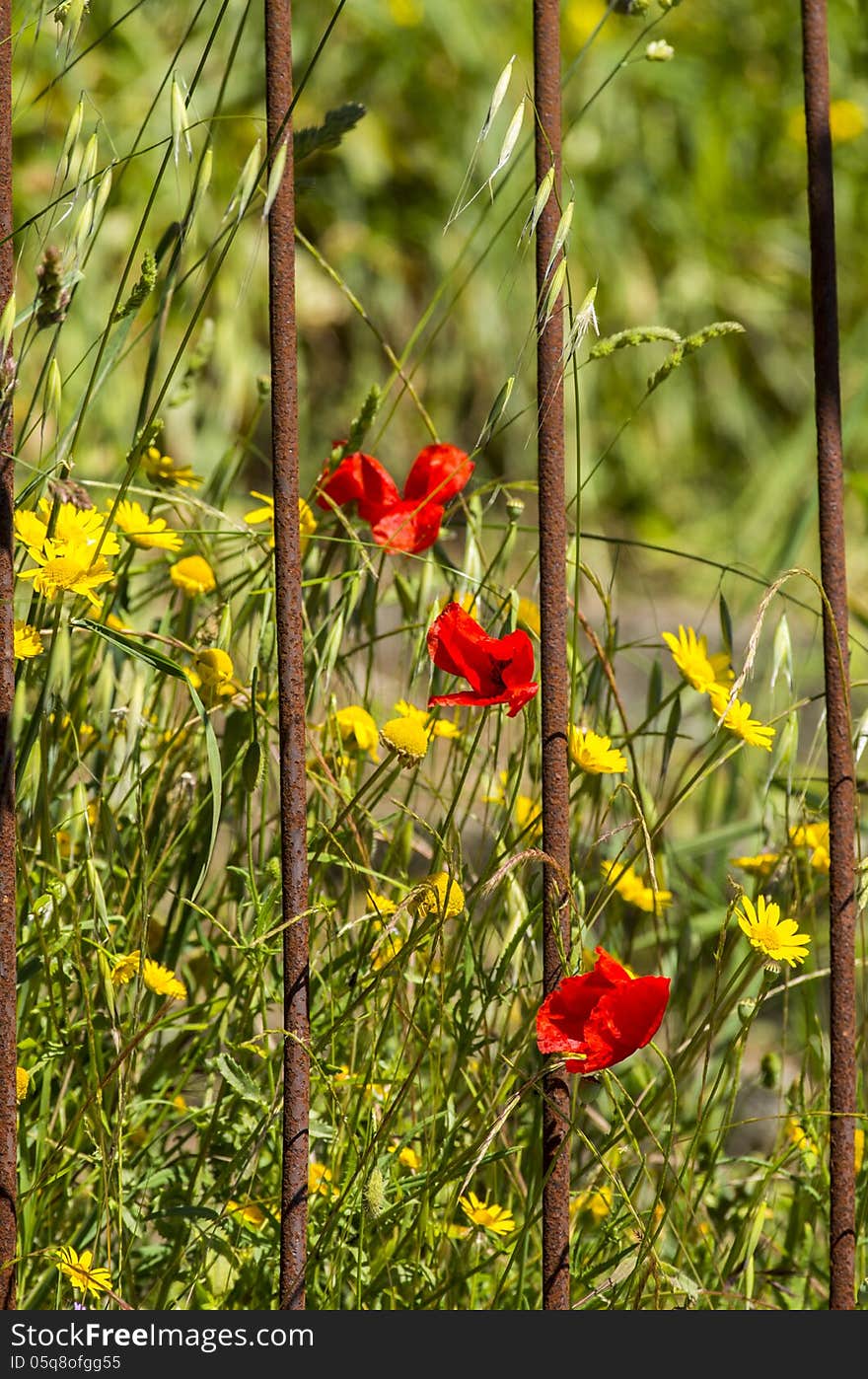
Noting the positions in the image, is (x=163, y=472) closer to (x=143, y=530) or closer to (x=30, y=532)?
(x=143, y=530)

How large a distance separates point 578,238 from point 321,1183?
2524mm

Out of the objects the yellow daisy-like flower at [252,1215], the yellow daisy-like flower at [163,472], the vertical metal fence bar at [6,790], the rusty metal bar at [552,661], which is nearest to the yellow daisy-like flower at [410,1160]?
the yellow daisy-like flower at [252,1215]

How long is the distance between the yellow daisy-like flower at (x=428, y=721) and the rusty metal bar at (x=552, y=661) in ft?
0.37

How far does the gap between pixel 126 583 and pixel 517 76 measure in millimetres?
2297

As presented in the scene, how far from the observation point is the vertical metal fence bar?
2.82ft

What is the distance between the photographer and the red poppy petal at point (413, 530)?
3.64 feet

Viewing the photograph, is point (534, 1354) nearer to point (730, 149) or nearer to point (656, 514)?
point (656, 514)

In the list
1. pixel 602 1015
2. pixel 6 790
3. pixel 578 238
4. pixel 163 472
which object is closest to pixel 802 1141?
pixel 602 1015

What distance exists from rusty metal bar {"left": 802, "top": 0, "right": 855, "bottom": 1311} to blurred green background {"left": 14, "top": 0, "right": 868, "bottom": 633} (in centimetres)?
193

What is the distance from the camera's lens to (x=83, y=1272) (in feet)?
3.02

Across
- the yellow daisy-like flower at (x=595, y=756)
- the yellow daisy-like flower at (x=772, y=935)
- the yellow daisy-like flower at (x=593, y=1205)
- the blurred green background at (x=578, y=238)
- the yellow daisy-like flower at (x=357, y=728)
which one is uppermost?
the blurred green background at (x=578, y=238)

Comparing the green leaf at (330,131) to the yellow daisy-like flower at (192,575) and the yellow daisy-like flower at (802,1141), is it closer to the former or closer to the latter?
the yellow daisy-like flower at (192,575)

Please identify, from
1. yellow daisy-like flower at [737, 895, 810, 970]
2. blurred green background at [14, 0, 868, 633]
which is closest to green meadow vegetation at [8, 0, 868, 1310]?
yellow daisy-like flower at [737, 895, 810, 970]

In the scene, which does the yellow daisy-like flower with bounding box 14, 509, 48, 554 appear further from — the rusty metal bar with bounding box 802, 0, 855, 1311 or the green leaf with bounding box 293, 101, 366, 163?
the rusty metal bar with bounding box 802, 0, 855, 1311
